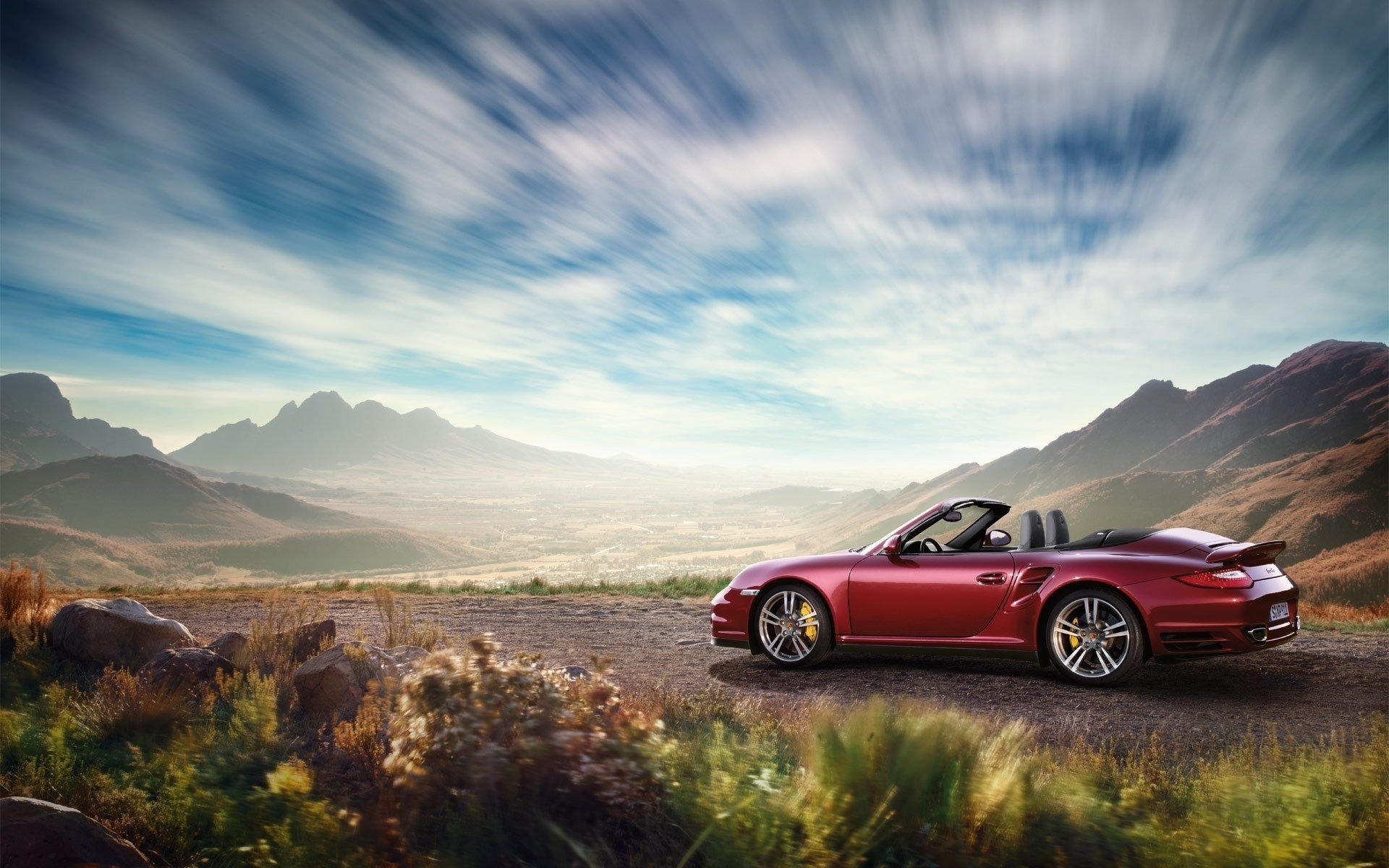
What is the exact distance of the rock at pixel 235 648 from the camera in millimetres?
7277

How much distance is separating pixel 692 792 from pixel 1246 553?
17.4 feet

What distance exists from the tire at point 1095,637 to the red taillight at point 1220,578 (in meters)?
0.50

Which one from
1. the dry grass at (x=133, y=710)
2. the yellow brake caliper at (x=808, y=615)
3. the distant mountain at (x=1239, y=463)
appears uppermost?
the distant mountain at (x=1239, y=463)

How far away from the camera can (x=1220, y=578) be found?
6.22 meters

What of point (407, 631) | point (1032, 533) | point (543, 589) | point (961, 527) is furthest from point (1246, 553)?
point (543, 589)

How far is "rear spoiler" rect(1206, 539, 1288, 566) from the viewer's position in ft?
20.6

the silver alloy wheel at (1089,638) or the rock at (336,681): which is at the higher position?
the silver alloy wheel at (1089,638)

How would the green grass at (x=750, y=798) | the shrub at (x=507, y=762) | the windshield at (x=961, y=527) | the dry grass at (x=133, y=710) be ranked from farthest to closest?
the windshield at (x=961, y=527), the dry grass at (x=133, y=710), the shrub at (x=507, y=762), the green grass at (x=750, y=798)

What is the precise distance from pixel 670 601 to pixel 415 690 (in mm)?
10745

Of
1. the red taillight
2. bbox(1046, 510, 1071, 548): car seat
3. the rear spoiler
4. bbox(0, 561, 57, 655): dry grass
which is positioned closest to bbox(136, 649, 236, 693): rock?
bbox(0, 561, 57, 655): dry grass

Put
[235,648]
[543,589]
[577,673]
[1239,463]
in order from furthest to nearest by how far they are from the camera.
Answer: [1239,463] < [543,589] < [235,648] < [577,673]

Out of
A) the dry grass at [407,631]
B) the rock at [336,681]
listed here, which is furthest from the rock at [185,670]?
the dry grass at [407,631]

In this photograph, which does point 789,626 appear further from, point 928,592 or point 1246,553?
point 1246,553

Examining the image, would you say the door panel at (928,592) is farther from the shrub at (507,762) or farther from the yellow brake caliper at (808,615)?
the shrub at (507,762)
